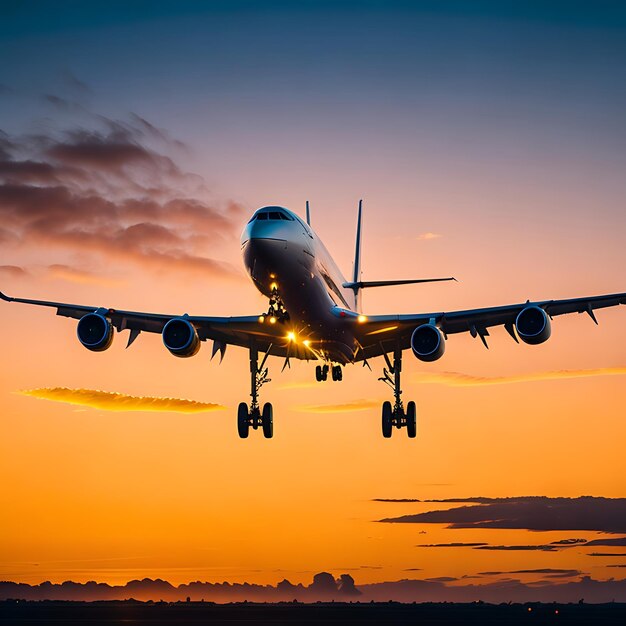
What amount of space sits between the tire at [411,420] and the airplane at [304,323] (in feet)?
0.20

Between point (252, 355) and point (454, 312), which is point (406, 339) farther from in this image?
point (252, 355)

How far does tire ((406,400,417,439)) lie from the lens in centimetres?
5531

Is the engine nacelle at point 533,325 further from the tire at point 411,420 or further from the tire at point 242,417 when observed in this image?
the tire at point 242,417

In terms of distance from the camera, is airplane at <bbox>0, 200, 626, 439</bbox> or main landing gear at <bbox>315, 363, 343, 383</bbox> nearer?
airplane at <bbox>0, 200, 626, 439</bbox>

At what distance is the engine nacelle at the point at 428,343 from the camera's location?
45500mm

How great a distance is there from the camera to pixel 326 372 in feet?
179

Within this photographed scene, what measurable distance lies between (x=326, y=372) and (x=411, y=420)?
611cm

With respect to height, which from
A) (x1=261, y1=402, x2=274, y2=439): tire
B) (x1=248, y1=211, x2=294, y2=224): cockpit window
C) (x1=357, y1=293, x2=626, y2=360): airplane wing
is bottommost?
(x1=261, y1=402, x2=274, y2=439): tire

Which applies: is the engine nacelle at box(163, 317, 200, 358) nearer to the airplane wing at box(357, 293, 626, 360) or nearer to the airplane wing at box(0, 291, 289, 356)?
the airplane wing at box(0, 291, 289, 356)

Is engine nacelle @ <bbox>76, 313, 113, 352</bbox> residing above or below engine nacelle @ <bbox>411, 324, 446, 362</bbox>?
above

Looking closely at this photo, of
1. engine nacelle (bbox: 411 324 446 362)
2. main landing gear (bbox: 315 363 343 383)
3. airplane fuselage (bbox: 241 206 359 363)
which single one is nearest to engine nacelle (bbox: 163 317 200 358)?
airplane fuselage (bbox: 241 206 359 363)

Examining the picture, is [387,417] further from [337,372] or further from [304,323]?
[304,323]

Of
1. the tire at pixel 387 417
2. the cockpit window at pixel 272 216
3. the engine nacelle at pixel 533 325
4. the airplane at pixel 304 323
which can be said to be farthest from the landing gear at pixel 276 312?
the tire at pixel 387 417

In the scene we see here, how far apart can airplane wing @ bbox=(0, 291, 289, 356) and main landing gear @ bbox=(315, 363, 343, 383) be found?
312 cm
